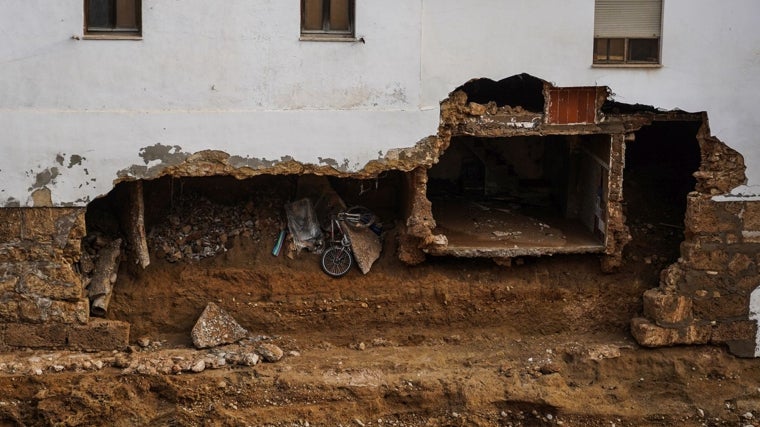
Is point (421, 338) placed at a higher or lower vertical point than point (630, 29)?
lower

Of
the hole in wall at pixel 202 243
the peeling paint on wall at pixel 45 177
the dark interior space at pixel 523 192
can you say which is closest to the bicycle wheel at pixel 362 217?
the hole in wall at pixel 202 243

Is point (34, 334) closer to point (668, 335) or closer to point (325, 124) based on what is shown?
point (325, 124)

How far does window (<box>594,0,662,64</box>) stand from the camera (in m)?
13.8

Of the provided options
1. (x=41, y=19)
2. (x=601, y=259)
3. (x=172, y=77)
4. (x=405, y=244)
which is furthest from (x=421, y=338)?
(x=41, y=19)

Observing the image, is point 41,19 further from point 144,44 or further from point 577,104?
point 577,104

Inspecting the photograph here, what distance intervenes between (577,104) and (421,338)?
3.38m

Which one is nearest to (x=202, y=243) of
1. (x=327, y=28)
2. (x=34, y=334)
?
(x=34, y=334)

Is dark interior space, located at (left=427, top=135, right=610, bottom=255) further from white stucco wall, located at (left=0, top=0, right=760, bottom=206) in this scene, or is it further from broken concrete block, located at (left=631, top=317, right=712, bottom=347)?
white stucco wall, located at (left=0, top=0, right=760, bottom=206)

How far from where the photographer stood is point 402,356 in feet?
45.8

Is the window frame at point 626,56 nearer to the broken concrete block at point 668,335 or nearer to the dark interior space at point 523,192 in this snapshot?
the dark interior space at point 523,192

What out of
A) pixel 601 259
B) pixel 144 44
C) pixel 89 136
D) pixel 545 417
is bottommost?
pixel 545 417

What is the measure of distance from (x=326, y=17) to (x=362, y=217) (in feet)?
8.51

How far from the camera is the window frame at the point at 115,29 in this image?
43.1 feet

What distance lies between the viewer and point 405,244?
14250 mm
